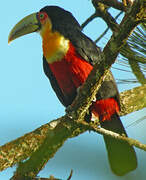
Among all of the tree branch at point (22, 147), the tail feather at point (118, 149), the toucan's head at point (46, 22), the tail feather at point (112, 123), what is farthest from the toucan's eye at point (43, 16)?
the tree branch at point (22, 147)

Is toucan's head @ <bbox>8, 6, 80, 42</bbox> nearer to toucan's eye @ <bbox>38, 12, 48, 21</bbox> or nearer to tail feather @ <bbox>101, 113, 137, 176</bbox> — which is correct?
toucan's eye @ <bbox>38, 12, 48, 21</bbox>

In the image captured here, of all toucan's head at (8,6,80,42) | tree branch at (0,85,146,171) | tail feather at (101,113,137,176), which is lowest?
tail feather at (101,113,137,176)

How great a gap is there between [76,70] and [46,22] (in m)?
0.82

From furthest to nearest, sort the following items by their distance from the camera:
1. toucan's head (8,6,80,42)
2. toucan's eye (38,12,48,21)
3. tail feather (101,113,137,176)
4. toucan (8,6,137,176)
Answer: toucan's eye (38,12,48,21) → toucan's head (8,6,80,42) → toucan (8,6,137,176) → tail feather (101,113,137,176)

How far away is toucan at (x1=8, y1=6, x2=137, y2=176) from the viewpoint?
343 cm

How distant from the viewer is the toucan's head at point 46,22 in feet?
12.2

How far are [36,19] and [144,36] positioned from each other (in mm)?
A: 2301

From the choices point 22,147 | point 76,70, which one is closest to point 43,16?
point 76,70

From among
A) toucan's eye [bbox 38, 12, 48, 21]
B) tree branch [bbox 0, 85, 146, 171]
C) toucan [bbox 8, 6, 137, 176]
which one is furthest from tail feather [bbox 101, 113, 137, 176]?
toucan's eye [bbox 38, 12, 48, 21]

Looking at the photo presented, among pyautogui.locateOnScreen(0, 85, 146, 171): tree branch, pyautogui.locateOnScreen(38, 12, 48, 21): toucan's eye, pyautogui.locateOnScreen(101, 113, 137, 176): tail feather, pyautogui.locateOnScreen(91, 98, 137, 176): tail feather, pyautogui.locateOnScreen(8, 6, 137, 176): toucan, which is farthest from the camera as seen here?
pyautogui.locateOnScreen(38, 12, 48, 21): toucan's eye

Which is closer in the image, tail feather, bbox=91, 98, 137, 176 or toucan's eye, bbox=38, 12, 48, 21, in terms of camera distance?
tail feather, bbox=91, 98, 137, 176

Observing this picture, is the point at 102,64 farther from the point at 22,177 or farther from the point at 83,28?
the point at 83,28

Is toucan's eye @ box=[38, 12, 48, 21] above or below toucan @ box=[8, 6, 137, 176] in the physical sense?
above

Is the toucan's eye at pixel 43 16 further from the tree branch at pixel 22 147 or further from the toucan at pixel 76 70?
the tree branch at pixel 22 147
